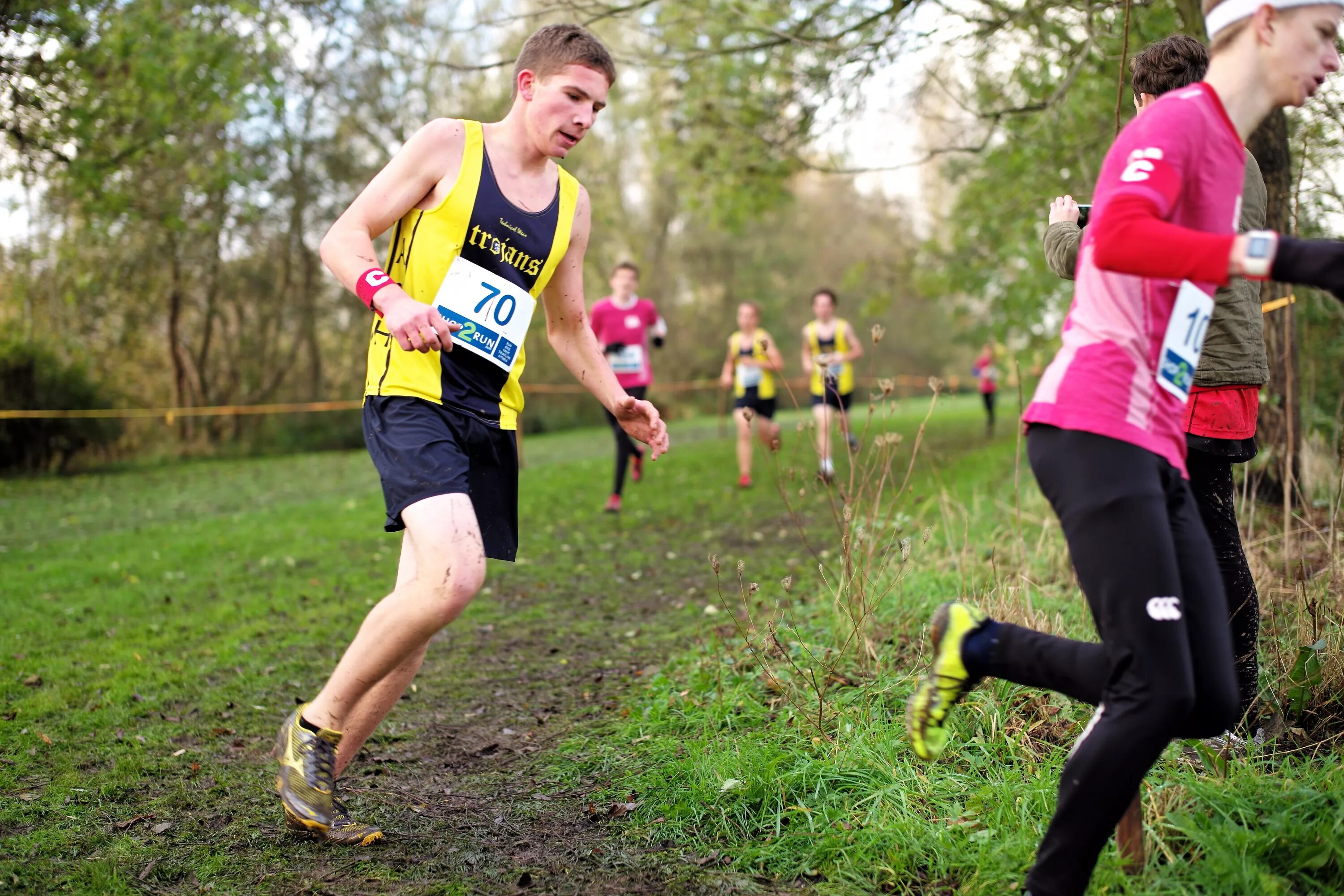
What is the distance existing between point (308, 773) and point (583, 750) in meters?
1.20

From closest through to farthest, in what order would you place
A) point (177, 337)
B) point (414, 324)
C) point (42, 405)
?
1. point (414, 324)
2. point (42, 405)
3. point (177, 337)

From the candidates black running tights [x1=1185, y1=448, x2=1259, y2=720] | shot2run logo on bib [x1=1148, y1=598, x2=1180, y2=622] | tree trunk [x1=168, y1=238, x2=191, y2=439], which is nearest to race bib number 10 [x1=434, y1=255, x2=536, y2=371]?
shot2run logo on bib [x1=1148, y1=598, x2=1180, y2=622]

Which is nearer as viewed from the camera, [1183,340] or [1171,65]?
[1183,340]

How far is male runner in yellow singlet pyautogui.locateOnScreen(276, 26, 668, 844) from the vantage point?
8.52ft

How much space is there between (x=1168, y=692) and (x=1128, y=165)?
1059mm

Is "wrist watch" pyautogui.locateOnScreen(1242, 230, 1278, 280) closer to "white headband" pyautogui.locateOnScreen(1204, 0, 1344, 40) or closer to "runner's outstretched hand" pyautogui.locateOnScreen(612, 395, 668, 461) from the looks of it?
"white headband" pyautogui.locateOnScreen(1204, 0, 1344, 40)

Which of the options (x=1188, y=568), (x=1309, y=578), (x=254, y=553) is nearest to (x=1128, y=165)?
(x=1188, y=568)

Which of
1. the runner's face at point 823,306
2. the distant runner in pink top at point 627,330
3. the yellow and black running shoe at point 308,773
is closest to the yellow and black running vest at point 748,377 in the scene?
the runner's face at point 823,306

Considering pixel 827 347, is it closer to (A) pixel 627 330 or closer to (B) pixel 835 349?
(B) pixel 835 349

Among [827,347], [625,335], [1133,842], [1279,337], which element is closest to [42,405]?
[625,335]

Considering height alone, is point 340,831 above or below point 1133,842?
below

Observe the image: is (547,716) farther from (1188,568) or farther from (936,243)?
(936,243)

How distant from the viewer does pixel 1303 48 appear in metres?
1.99

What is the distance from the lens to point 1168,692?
1.94 metres
